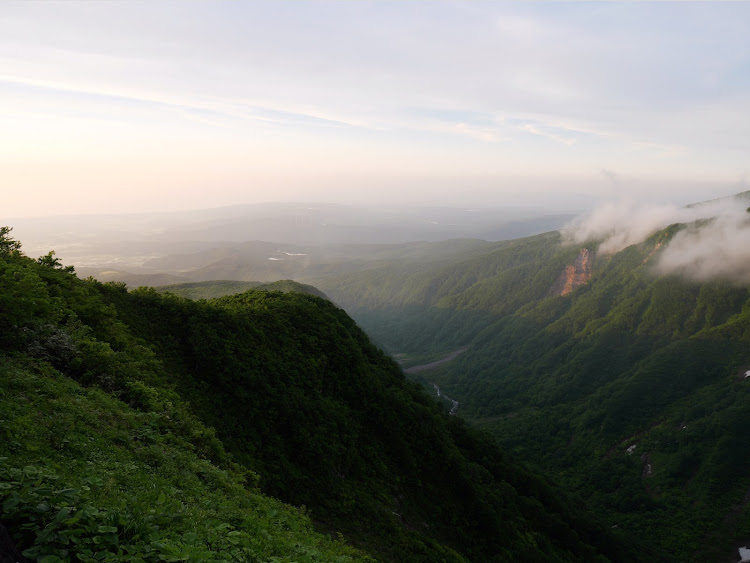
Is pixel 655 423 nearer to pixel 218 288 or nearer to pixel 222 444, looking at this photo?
pixel 222 444

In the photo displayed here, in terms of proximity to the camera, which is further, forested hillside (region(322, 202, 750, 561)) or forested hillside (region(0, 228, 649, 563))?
forested hillside (region(322, 202, 750, 561))

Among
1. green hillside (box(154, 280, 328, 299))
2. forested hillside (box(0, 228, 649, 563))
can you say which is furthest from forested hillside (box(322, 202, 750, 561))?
green hillside (box(154, 280, 328, 299))

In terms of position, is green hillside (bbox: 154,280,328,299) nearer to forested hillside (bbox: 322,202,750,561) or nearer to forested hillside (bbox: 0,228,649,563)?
forested hillside (bbox: 322,202,750,561)

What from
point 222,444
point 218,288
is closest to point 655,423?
point 222,444

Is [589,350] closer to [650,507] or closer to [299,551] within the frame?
[650,507]

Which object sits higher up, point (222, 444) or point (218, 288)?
point (218, 288)

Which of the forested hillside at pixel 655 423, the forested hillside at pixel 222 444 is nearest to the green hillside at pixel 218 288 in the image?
the forested hillside at pixel 655 423

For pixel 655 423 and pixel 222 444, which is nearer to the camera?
pixel 222 444

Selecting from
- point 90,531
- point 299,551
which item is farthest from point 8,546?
point 299,551
